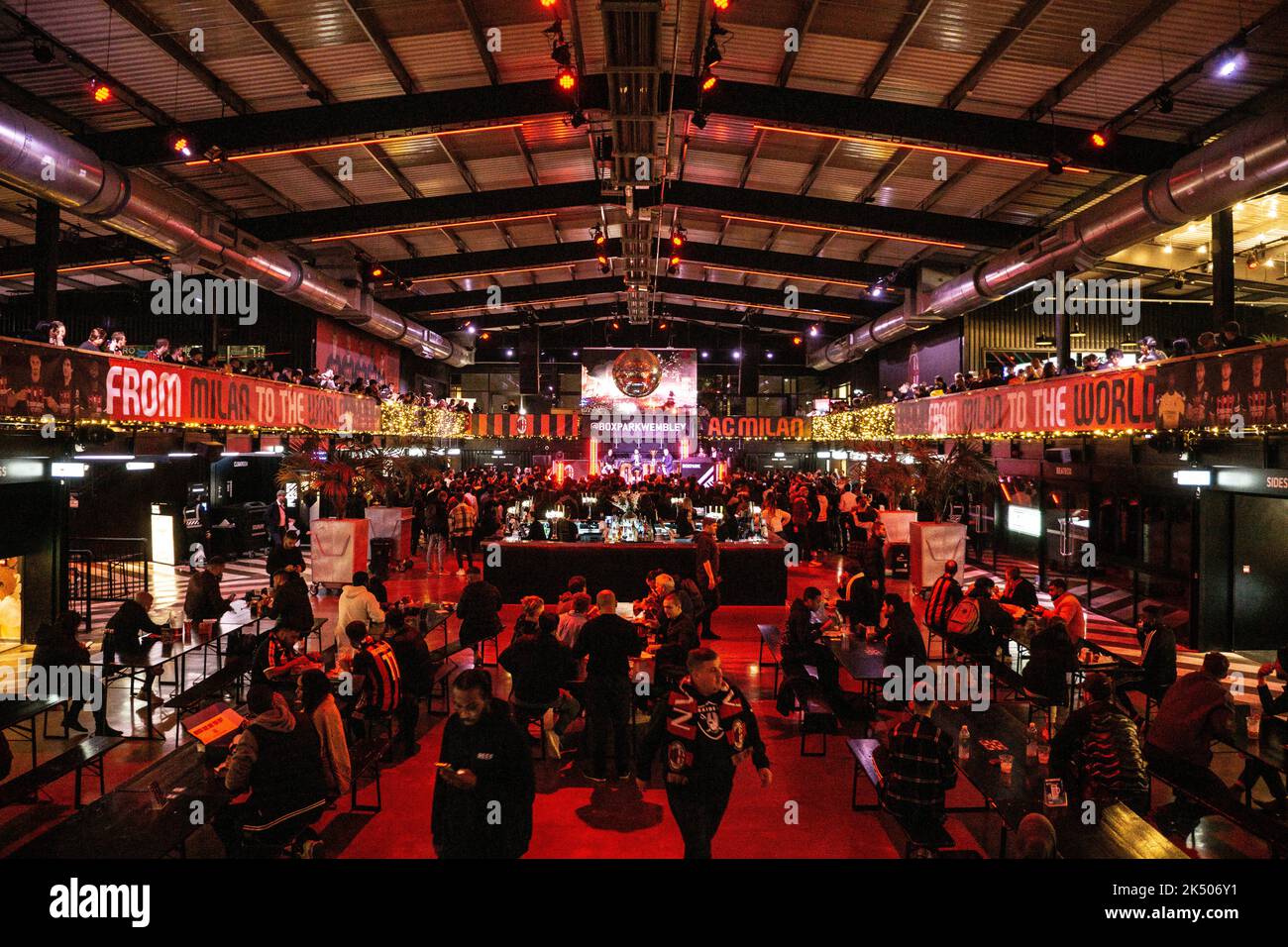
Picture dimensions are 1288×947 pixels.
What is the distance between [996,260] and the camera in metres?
12.1

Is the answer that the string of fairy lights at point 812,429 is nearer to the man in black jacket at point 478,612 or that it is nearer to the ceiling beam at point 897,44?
the man in black jacket at point 478,612

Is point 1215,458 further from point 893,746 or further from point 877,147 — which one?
point 893,746

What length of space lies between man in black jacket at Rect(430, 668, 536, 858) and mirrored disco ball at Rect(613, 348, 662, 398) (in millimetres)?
20148

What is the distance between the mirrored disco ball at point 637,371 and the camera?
75.8ft

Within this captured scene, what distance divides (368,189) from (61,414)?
21.2 feet

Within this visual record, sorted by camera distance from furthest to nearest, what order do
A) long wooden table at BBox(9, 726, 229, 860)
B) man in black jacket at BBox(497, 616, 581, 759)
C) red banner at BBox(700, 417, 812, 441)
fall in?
1. red banner at BBox(700, 417, 812, 441)
2. man in black jacket at BBox(497, 616, 581, 759)
3. long wooden table at BBox(9, 726, 229, 860)

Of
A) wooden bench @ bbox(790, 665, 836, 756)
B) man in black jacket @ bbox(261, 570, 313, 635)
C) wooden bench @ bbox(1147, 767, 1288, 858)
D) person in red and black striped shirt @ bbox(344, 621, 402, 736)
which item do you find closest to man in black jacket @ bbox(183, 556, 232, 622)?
man in black jacket @ bbox(261, 570, 313, 635)

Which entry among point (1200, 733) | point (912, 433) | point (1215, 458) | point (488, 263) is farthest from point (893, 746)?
point (488, 263)

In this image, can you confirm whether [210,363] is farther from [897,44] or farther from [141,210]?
[897,44]

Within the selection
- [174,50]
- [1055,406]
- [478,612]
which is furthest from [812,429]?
[174,50]

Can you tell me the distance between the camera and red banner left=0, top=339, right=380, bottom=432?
7184 millimetres

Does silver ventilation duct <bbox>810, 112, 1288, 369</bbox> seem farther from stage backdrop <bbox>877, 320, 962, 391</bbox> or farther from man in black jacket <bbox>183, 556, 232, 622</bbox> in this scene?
man in black jacket <bbox>183, 556, 232, 622</bbox>

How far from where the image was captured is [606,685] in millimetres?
5531

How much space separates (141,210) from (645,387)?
53.1 ft
